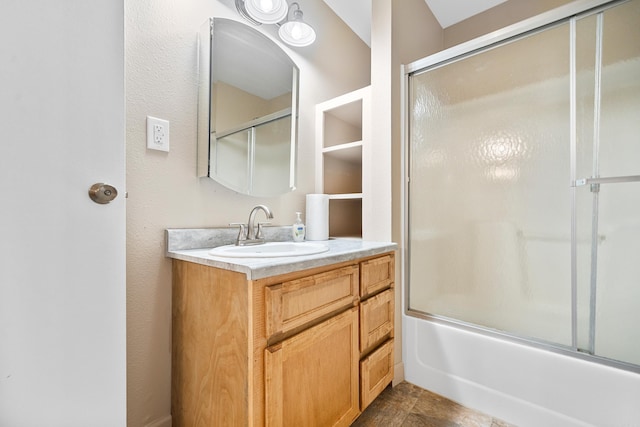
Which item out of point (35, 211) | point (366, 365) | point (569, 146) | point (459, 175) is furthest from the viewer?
point (459, 175)

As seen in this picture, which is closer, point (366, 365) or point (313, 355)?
point (313, 355)

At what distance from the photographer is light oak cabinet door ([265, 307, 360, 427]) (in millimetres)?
818

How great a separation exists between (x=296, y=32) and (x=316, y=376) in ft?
5.51

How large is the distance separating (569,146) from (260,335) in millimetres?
1598

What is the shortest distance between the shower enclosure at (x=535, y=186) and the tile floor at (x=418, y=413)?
0.40 metres

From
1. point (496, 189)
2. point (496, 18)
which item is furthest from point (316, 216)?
point (496, 18)

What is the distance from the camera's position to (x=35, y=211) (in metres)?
0.56

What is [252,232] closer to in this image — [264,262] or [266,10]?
[264,262]

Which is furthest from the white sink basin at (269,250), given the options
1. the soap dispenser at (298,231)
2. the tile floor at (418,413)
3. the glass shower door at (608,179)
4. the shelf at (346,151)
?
the glass shower door at (608,179)

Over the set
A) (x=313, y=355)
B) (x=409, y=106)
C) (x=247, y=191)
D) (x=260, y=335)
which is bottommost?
(x=313, y=355)

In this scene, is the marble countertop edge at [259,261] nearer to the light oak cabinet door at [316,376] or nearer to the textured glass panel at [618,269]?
the light oak cabinet door at [316,376]

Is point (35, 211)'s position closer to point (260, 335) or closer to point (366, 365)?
point (260, 335)

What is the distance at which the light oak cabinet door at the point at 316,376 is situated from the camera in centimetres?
82

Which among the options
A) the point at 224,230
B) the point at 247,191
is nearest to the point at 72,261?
the point at 224,230
